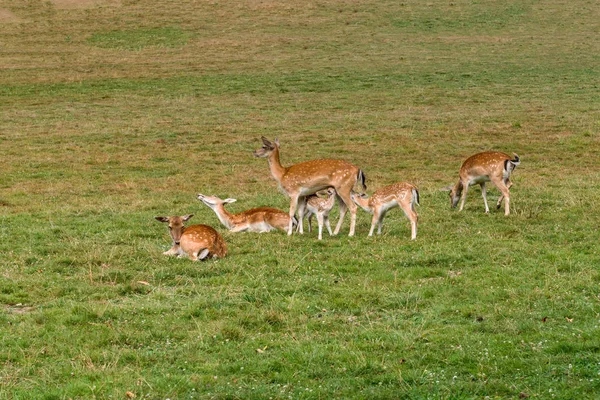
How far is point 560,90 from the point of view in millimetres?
36719

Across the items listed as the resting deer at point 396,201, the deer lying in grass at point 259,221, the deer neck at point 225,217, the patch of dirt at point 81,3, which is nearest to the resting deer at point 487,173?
the resting deer at point 396,201

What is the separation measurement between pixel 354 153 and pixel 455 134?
4530 mm

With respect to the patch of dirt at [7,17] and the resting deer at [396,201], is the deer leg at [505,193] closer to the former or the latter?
the resting deer at [396,201]

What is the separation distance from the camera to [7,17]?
2004 inches

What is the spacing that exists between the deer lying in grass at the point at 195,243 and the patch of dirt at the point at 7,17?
42298 mm

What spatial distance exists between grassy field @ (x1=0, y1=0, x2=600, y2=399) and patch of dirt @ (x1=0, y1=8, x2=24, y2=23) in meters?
4.02

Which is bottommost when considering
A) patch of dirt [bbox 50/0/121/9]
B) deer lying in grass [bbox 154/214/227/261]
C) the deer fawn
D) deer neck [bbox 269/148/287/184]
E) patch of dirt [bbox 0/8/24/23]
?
the deer fawn

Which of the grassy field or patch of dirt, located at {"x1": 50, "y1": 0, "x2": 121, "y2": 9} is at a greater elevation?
patch of dirt, located at {"x1": 50, "y1": 0, "x2": 121, "y2": 9}

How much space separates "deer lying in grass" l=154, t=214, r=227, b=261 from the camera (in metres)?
11.9

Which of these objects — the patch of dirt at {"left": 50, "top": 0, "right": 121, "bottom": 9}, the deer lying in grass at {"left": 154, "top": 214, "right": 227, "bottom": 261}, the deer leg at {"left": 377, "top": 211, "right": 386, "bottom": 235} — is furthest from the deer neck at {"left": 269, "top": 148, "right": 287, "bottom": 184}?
the patch of dirt at {"left": 50, "top": 0, "right": 121, "bottom": 9}

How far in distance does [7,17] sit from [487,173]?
42157 mm

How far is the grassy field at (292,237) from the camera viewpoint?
7738mm

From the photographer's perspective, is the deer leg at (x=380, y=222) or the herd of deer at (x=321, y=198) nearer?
the herd of deer at (x=321, y=198)

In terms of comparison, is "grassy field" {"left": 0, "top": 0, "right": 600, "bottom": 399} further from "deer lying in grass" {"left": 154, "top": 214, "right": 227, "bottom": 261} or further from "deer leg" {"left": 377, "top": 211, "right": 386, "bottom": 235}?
"deer leg" {"left": 377, "top": 211, "right": 386, "bottom": 235}
